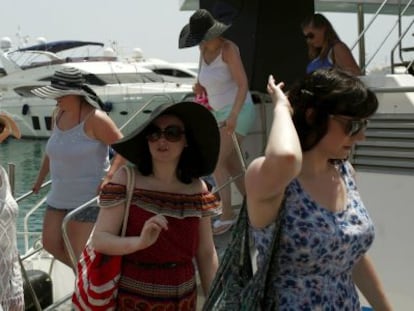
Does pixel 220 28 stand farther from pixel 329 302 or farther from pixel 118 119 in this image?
pixel 118 119

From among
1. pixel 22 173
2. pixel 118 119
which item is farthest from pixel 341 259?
pixel 118 119

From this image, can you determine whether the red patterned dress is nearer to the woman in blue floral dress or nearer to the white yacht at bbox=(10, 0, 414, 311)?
the woman in blue floral dress

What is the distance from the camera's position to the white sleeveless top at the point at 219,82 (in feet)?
15.5

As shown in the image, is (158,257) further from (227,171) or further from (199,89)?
(199,89)

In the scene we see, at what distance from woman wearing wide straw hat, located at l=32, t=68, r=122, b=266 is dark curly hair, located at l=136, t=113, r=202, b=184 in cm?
116

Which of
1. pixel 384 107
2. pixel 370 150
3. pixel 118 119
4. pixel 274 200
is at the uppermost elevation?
pixel 274 200

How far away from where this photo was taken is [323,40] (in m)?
4.66

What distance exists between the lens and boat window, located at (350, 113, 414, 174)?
11.8 feet

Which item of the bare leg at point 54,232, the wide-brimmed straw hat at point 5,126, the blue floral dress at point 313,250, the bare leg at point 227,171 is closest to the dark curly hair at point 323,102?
the blue floral dress at point 313,250

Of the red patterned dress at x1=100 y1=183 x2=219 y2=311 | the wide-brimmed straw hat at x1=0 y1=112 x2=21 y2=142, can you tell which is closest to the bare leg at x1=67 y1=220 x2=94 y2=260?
the wide-brimmed straw hat at x1=0 y1=112 x2=21 y2=142

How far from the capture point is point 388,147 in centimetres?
371

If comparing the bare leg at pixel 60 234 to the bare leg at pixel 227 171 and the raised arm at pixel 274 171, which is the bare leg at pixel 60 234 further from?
the raised arm at pixel 274 171

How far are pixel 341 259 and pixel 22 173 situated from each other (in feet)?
69.8

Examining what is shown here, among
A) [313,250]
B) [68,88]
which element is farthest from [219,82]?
[313,250]
